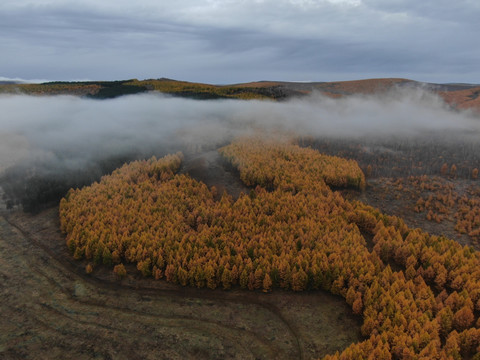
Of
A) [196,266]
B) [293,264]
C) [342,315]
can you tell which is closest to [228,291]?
[196,266]

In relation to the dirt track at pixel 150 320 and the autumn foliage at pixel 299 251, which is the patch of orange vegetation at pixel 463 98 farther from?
the dirt track at pixel 150 320

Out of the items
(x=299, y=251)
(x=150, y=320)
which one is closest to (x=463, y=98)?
(x=299, y=251)

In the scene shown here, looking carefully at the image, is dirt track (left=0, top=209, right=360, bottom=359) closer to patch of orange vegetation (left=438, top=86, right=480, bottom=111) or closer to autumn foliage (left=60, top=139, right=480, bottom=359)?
autumn foliage (left=60, top=139, right=480, bottom=359)

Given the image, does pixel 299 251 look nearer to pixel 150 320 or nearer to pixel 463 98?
pixel 150 320

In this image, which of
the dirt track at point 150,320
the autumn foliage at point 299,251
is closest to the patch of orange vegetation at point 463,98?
the autumn foliage at point 299,251

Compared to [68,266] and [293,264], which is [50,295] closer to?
[68,266]

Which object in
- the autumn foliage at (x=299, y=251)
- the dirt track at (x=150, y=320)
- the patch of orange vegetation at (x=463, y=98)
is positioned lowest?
the dirt track at (x=150, y=320)

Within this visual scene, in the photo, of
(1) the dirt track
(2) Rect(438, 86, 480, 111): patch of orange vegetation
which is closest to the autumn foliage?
(1) the dirt track
